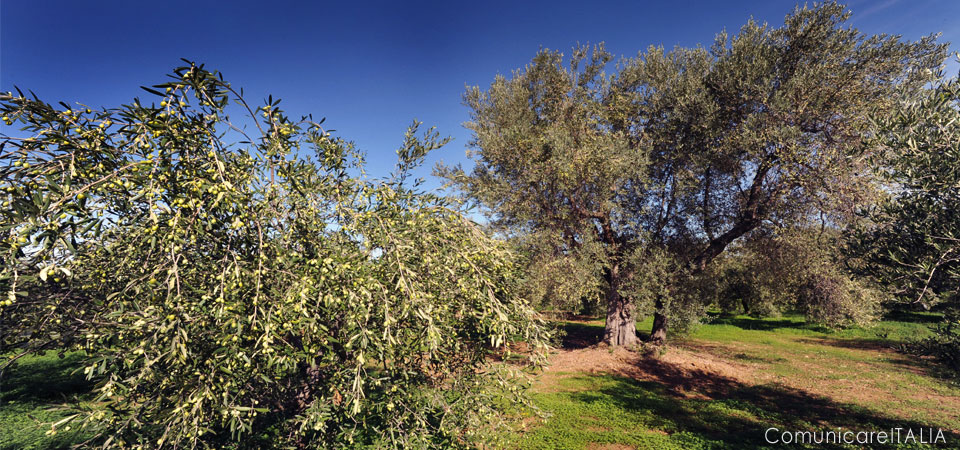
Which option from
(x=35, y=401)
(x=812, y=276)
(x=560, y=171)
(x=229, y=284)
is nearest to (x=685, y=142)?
(x=560, y=171)

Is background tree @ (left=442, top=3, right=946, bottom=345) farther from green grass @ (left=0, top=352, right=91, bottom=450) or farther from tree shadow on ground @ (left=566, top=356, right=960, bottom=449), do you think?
green grass @ (left=0, top=352, right=91, bottom=450)

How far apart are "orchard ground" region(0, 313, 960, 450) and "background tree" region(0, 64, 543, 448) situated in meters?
2.11

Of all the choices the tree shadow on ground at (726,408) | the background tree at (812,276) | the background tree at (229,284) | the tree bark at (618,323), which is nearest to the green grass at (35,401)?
the background tree at (229,284)

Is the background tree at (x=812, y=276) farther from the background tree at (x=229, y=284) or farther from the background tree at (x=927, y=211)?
the background tree at (x=229, y=284)

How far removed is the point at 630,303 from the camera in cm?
1970

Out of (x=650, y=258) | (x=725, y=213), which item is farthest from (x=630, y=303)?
(x=725, y=213)

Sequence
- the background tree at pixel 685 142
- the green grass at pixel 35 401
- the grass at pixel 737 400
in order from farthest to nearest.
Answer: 1. the background tree at pixel 685 142
2. the grass at pixel 737 400
3. the green grass at pixel 35 401

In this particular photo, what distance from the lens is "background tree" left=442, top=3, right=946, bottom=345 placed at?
14.5m

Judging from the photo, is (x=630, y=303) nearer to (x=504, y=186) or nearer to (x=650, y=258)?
(x=650, y=258)

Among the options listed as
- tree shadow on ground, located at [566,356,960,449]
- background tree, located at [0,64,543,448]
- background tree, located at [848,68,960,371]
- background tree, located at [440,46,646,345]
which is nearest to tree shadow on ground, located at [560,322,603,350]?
background tree, located at [440,46,646,345]

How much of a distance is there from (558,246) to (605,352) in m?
6.93

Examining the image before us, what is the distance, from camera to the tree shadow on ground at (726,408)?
11.4 m

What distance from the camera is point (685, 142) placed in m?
17.8

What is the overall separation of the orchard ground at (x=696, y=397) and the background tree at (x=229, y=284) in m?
2.11
